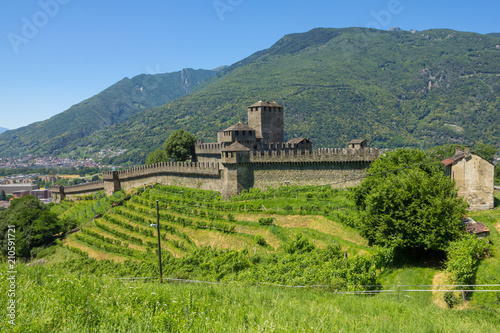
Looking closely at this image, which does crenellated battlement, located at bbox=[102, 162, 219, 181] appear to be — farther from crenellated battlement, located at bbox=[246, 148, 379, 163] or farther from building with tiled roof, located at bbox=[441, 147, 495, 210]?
building with tiled roof, located at bbox=[441, 147, 495, 210]

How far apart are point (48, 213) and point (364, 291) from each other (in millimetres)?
38660

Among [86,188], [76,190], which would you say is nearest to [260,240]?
[86,188]

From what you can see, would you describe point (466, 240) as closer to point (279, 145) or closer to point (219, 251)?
point (219, 251)

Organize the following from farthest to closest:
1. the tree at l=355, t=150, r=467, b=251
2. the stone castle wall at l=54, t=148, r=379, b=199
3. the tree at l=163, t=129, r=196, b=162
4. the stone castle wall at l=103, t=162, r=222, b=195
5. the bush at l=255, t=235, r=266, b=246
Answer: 1. the tree at l=163, t=129, r=196, b=162
2. the stone castle wall at l=103, t=162, r=222, b=195
3. the stone castle wall at l=54, t=148, r=379, b=199
4. the bush at l=255, t=235, r=266, b=246
5. the tree at l=355, t=150, r=467, b=251

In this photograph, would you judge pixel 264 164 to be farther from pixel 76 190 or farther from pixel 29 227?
pixel 76 190

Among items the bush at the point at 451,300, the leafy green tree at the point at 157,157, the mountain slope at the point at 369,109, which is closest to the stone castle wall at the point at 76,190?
the leafy green tree at the point at 157,157

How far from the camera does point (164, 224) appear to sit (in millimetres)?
33031

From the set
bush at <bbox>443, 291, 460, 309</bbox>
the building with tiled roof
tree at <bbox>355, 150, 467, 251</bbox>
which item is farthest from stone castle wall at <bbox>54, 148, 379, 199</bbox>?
bush at <bbox>443, 291, 460, 309</bbox>

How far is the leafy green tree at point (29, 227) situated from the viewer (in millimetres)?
40062

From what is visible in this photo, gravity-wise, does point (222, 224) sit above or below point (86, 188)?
below

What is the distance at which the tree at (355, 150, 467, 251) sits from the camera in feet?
66.1

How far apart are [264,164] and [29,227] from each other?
1063 inches

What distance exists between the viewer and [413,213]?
2111cm

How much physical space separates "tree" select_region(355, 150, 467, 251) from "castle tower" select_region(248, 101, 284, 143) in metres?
19.5
